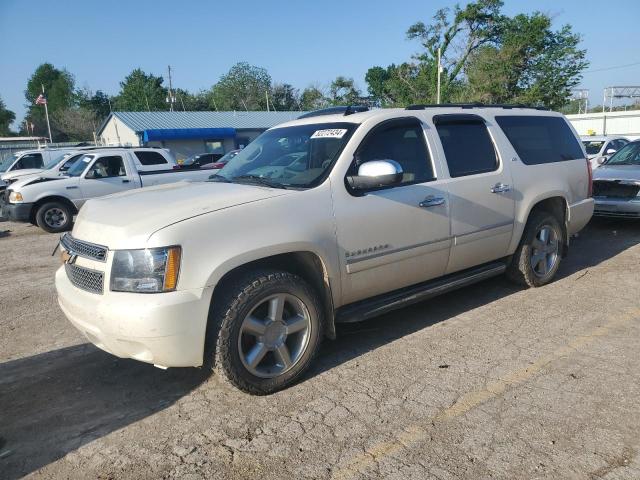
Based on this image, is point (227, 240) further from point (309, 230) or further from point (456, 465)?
point (456, 465)

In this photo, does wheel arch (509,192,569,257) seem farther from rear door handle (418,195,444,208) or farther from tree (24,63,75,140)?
tree (24,63,75,140)

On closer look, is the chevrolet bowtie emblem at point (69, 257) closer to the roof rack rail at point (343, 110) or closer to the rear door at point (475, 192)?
the roof rack rail at point (343, 110)

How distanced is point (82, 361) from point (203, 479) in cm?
199

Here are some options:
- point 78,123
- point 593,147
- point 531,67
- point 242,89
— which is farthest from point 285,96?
point 593,147

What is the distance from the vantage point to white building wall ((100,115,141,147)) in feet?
141

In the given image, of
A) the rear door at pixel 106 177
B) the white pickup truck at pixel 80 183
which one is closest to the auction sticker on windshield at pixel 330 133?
the white pickup truck at pixel 80 183

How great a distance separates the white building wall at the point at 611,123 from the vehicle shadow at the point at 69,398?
3809 centimetres

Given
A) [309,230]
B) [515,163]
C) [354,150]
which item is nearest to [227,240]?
[309,230]

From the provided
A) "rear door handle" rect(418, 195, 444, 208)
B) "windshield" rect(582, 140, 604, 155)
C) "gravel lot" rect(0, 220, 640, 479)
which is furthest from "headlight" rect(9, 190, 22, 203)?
"windshield" rect(582, 140, 604, 155)

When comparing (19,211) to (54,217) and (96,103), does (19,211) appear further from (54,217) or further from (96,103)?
(96,103)

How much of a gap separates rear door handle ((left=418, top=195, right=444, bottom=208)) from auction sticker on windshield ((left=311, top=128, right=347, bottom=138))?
2.77 ft

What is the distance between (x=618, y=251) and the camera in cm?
704

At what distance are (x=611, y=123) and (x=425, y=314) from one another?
3960 centimetres

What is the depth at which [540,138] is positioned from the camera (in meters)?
5.41
